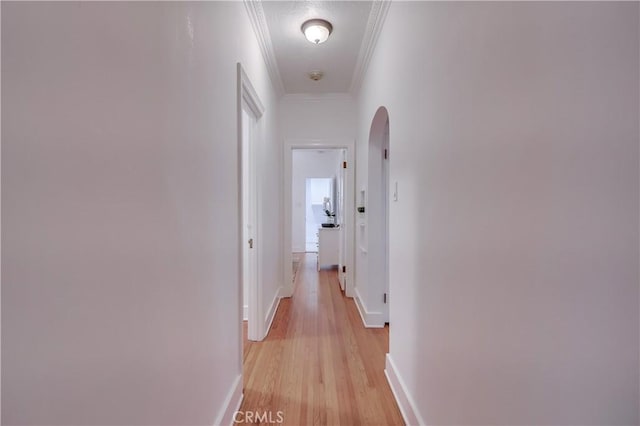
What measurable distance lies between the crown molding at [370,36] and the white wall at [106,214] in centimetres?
137

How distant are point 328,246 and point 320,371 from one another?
3474mm

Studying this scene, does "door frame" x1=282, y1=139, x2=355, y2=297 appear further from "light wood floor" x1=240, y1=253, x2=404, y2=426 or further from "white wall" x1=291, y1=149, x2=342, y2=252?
"white wall" x1=291, y1=149, x2=342, y2=252

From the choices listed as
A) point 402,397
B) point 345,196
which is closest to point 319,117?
point 345,196

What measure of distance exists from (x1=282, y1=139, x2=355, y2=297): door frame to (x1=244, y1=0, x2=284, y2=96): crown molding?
791 millimetres

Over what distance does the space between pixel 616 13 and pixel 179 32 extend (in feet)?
3.95

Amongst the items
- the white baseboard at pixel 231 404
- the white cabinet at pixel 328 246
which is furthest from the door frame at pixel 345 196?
the white baseboard at pixel 231 404

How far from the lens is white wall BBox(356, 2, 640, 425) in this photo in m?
0.52

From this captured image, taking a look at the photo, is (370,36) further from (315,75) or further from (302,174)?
Answer: (302,174)

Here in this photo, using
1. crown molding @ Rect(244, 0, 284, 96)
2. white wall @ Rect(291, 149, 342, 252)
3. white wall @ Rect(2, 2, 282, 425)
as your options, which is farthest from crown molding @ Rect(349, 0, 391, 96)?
white wall @ Rect(291, 149, 342, 252)

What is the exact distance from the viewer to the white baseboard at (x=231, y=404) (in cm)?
146

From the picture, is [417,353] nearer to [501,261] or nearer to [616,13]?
[501,261]

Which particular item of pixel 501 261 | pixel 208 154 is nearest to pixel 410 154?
pixel 501 261

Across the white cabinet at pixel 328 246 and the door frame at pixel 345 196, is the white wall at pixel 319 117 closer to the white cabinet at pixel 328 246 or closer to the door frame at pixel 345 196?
the door frame at pixel 345 196

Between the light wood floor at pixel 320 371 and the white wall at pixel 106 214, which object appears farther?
the light wood floor at pixel 320 371
